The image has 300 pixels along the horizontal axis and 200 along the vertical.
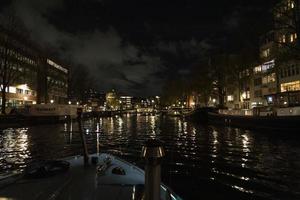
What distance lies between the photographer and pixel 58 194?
5168 mm

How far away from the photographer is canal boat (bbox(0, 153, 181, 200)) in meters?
5.23

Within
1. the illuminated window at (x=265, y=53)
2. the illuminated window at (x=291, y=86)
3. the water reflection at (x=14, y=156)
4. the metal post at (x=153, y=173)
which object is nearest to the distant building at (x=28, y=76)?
the water reflection at (x=14, y=156)

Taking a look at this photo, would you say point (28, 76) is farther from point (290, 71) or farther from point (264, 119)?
point (290, 71)

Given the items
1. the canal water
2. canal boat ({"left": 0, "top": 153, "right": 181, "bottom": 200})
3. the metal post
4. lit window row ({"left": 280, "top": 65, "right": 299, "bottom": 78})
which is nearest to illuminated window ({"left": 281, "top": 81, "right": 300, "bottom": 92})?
lit window row ({"left": 280, "top": 65, "right": 299, "bottom": 78})

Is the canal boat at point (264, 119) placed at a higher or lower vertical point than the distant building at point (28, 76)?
lower

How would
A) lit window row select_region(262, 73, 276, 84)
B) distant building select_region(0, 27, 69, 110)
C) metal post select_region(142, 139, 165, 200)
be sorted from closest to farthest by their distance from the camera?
metal post select_region(142, 139, 165, 200) → distant building select_region(0, 27, 69, 110) → lit window row select_region(262, 73, 276, 84)

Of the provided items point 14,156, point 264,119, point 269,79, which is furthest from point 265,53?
point 14,156

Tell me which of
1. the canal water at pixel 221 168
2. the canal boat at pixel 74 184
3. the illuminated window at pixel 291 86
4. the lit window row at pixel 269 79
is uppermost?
the lit window row at pixel 269 79

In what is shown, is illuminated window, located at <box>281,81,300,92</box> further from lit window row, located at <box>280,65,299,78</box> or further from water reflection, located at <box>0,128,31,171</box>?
water reflection, located at <box>0,128,31,171</box>

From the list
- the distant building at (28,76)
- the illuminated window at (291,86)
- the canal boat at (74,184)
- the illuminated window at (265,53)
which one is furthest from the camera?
the illuminated window at (265,53)

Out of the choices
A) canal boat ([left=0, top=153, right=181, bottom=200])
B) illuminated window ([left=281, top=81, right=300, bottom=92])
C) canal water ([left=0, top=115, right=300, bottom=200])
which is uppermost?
illuminated window ([left=281, top=81, right=300, bottom=92])

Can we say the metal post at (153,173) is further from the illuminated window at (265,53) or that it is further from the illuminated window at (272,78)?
the illuminated window at (265,53)

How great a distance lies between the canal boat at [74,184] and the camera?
5.23 metres

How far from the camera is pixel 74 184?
581 cm
